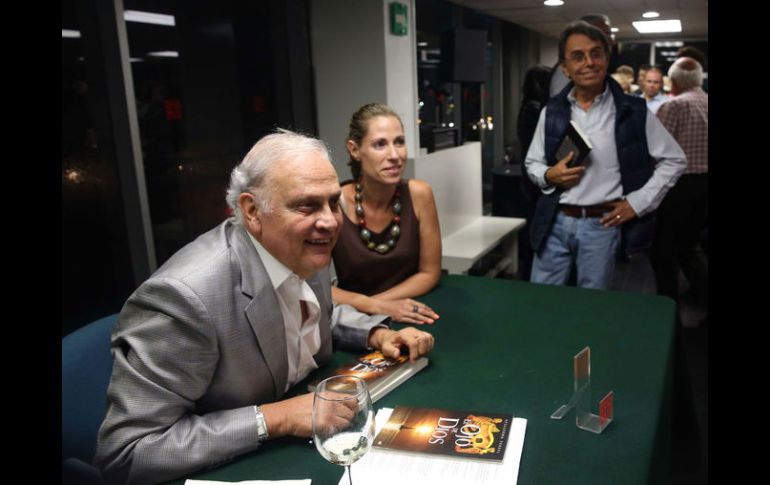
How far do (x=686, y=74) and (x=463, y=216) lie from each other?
181cm

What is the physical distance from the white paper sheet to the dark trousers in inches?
137

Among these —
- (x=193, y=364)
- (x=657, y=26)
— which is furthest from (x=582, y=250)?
(x=657, y=26)

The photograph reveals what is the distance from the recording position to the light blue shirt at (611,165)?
2.74 metres

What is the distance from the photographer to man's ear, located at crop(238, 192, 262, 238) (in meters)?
1.42

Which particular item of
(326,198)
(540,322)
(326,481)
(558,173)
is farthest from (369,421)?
(558,173)

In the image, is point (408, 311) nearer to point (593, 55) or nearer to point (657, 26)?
point (593, 55)

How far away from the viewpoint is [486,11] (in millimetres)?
6793

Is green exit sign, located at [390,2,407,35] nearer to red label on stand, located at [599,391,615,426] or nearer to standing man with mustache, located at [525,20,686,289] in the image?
standing man with mustache, located at [525,20,686,289]

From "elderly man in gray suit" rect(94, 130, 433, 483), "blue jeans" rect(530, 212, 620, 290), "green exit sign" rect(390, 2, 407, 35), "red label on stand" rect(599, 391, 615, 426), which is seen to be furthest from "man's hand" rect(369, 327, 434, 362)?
"green exit sign" rect(390, 2, 407, 35)

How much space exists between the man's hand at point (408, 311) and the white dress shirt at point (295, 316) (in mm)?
441

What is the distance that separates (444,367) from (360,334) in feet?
0.91

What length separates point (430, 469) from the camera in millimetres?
1173

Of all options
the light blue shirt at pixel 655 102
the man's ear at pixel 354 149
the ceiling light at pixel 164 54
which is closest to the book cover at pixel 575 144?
the man's ear at pixel 354 149

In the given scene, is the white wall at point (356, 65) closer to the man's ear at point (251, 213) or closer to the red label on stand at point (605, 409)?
the man's ear at point (251, 213)
